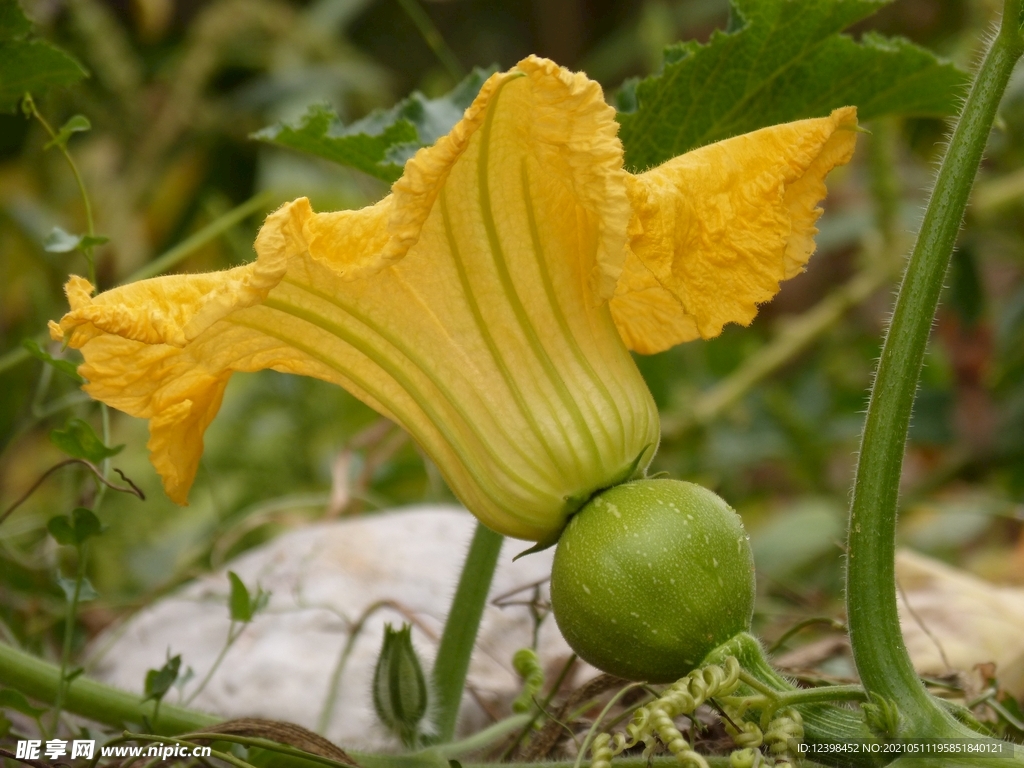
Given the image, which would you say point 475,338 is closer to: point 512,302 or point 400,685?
point 512,302

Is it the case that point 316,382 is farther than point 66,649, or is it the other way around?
point 316,382

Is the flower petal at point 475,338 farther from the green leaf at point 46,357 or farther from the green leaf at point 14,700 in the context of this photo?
the green leaf at point 14,700

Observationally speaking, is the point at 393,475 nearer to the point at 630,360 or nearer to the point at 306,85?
the point at 306,85

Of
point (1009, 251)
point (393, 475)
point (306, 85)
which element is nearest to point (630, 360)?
point (393, 475)

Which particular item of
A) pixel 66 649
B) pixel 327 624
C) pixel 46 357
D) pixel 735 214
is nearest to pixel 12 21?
pixel 46 357

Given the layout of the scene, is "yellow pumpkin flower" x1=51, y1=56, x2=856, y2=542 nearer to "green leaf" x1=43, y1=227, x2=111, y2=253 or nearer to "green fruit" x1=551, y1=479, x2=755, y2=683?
"green fruit" x1=551, y1=479, x2=755, y2=683

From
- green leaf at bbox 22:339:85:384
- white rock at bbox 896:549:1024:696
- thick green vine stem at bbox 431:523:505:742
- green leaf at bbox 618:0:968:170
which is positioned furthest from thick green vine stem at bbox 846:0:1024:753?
green leaf at bbox 22:339:85:384

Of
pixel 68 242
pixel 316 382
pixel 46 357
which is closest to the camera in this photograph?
pixel 46 357
